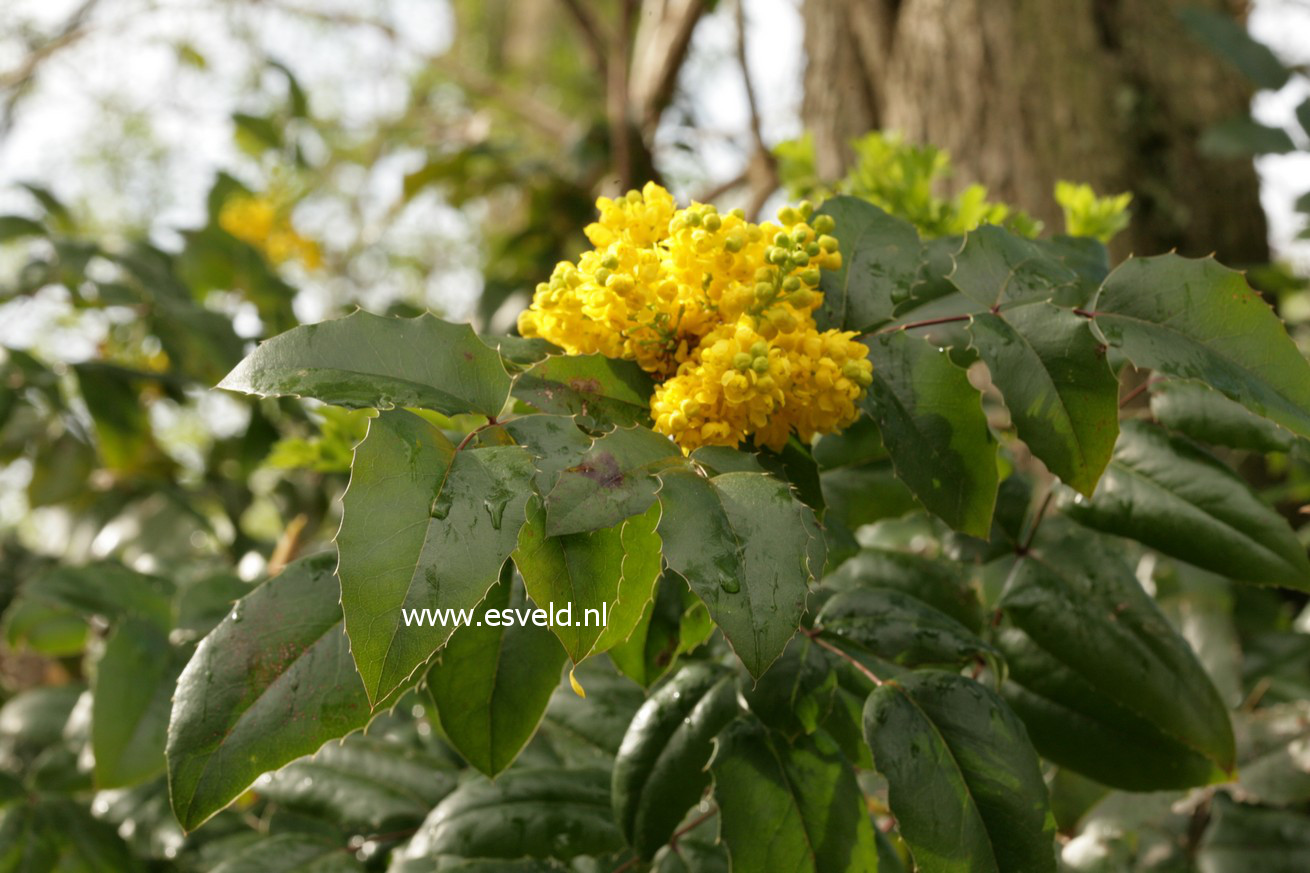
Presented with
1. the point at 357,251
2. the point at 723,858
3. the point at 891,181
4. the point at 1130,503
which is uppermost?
the point at 891,181

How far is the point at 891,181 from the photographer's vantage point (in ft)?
4.59

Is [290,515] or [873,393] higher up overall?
[873,393]

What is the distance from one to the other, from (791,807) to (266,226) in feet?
8.53

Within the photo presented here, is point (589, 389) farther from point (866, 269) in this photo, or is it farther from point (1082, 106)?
point (1082, 106)

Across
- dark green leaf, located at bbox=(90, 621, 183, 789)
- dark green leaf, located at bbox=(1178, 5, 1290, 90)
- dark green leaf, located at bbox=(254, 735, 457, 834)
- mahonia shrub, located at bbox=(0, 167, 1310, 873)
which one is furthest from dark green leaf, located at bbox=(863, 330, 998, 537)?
dark green leaf, located at bbox=(1178, 5, 1290, 90)

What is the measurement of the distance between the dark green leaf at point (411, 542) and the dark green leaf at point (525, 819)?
1.28ft

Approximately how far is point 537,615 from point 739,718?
7.4 inches

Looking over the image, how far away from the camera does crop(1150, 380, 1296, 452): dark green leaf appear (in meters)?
0.97

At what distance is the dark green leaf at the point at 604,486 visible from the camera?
0.63m

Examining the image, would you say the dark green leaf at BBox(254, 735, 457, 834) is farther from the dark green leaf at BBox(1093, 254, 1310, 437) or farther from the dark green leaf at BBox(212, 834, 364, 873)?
the dark green leaf at BBox(1093, 254, 1310, 437)

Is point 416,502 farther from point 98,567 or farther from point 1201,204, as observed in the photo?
point 1201,204

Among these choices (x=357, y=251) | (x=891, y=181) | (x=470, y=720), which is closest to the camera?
(x=470, y=720)

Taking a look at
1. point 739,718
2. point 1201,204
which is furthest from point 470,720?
point 1201,204

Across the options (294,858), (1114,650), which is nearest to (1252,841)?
(1114,650)
